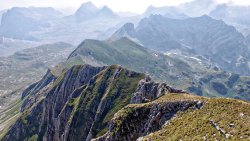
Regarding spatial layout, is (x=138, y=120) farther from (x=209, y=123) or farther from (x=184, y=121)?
(x=209, y=123)

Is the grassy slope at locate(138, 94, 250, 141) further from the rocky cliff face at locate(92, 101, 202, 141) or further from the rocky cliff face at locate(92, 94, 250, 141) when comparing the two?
the rocky cliff face at locate(92, 101, 202, 141)

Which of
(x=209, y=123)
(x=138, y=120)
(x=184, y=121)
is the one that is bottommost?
(x=138, y=120)

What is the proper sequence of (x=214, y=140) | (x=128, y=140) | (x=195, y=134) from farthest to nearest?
1. (x=128, y=140)
2. (x=195, y=134)
3. (x=214, y=140)

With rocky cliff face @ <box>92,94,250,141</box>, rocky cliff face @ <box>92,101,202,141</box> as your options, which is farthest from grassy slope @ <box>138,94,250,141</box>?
rocky cliff face @ <box>92,101,202,141</box>

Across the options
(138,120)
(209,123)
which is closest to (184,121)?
(209,123)

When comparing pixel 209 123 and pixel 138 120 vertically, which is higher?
pixel 209 123

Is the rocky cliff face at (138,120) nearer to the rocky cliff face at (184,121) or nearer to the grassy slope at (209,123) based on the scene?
the rocky cliff face at (184,121)

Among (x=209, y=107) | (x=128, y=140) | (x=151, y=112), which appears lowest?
(x=128, y=140)

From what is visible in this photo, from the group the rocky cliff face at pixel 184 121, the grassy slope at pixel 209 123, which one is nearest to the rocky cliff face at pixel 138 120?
the rocky cliff face at pixel 184 121

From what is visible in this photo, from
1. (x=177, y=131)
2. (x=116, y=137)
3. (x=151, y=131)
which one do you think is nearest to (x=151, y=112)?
(x=151, y=131)

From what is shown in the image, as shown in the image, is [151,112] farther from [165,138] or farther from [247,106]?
[247,106]

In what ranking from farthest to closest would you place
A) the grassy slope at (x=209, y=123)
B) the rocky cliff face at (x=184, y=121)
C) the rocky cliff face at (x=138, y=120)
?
the rocky cliff face at (x=138, y=120), the rocky cliff face at (x=184, y=121), the grassy slope at (x=209, y=123)
